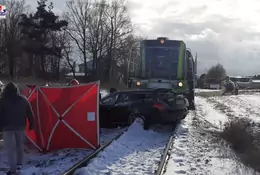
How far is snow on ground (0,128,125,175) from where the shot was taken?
307 inches

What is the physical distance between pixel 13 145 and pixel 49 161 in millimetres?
1161

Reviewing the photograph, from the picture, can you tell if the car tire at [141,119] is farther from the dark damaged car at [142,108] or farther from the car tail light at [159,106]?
the car tail light at [159,106]

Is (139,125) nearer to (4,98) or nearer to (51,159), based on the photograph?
(51,159)

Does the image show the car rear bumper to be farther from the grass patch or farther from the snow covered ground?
the grass patch

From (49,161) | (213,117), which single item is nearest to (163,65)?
(213,117)

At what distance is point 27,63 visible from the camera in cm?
7250

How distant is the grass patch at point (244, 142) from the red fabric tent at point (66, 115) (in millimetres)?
3474

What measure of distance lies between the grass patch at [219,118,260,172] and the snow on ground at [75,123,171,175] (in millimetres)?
1749

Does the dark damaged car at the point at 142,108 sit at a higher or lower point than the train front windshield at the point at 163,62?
lower

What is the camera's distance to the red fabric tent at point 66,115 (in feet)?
31.4

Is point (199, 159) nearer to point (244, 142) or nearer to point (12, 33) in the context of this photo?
point (244, 142)

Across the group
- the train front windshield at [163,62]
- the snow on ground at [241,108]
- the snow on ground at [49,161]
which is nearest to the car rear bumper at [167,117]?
the snow on ground at [49,161]

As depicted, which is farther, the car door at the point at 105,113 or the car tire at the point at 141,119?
the car door at the point at 105,113

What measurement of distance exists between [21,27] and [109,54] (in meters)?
14.6
